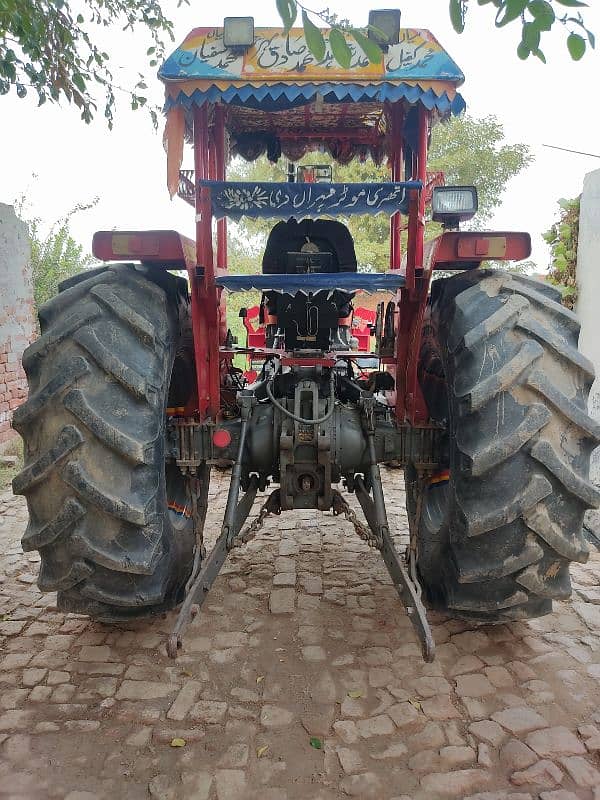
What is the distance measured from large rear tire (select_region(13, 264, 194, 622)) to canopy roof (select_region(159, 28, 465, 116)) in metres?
0.92

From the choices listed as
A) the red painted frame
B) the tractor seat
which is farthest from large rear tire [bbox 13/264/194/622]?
the tractor seat

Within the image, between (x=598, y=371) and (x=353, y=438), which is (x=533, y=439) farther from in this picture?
(x=598, y=371)

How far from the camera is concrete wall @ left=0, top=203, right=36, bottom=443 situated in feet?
21.4

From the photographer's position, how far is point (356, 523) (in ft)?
8.92

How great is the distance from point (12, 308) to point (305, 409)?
16.2ft

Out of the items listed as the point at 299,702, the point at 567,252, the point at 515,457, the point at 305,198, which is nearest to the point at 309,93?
the point at 305,198

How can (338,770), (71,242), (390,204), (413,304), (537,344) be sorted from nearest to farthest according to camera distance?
(338,770)
(537,344)
(390,204)
(413,304)
(71,242)

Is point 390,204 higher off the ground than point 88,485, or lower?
higher

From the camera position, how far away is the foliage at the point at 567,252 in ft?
18.1

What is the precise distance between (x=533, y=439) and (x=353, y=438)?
1015 mm

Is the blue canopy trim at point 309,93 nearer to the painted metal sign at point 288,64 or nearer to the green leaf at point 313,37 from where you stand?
the painted metal sign at point 288,64

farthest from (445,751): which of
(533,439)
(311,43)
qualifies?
(311,43)

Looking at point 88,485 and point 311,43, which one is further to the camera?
point 88,485

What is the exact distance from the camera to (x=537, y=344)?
91.6 inches
